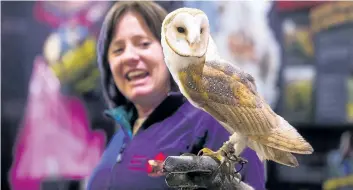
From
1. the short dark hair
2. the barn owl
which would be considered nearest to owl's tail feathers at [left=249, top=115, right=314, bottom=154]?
the barn owl

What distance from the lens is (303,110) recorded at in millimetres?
1527

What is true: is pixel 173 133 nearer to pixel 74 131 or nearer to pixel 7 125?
pixel 74 131

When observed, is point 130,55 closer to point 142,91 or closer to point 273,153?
point 142,91

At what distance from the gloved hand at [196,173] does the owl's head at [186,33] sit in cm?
15

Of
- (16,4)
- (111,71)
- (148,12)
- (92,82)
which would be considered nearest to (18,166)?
(92,82)

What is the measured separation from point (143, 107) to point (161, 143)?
0.08 meters

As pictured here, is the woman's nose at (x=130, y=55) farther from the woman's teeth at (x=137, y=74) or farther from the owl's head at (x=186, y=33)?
the owl's head at (x=186, y=33)

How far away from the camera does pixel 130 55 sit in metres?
0.88

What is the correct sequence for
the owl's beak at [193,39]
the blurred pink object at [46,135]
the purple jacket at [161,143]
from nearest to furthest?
the owl's beak at [193,39] < the purple jacket at [161,143] < the blurred pink object at [46,135]

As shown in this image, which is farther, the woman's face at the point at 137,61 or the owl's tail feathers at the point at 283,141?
the woman's face at the point at 137,61

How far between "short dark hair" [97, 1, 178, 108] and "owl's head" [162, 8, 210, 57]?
0.19m

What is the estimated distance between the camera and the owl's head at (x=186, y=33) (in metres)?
0.64

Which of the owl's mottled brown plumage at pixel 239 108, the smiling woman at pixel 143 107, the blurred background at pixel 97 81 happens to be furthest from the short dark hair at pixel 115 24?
the blurred background at pixel 97 81

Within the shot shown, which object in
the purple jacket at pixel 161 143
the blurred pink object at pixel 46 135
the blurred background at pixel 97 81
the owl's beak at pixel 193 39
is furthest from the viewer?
the blurred pink object at pixel 46 135
